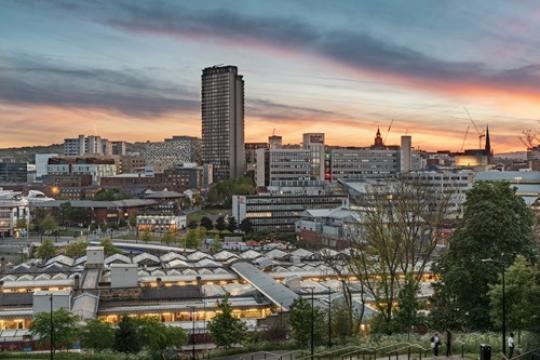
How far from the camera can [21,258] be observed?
40312 millimetres

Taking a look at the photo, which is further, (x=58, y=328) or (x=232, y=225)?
(x=232, y=225)

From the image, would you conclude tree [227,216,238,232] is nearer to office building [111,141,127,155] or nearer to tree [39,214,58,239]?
tree [39,214,58,239]

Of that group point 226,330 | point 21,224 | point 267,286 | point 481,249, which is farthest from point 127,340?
point 21,224

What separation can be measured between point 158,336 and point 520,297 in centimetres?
869

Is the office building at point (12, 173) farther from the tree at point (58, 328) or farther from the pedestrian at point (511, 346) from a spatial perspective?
the pedestrian at point (511, 346)

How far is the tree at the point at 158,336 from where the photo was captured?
15.6 m

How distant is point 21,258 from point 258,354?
29495 mm

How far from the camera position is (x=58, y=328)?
16031 mm

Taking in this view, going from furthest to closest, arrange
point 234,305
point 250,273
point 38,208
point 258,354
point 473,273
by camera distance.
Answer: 1. point 38,208
2. point 250,273
3. point 234,305
4. point 258,354
5. point 473,273

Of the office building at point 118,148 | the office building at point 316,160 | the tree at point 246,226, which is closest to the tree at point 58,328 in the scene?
the tree at point 246,226

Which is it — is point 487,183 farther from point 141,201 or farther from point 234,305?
point 141,201

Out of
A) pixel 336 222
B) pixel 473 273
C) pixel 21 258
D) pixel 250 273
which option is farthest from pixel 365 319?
pixel 21 258

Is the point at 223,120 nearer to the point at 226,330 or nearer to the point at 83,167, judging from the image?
the point at 83,167

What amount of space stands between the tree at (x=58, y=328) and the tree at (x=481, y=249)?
9346 millimetres
